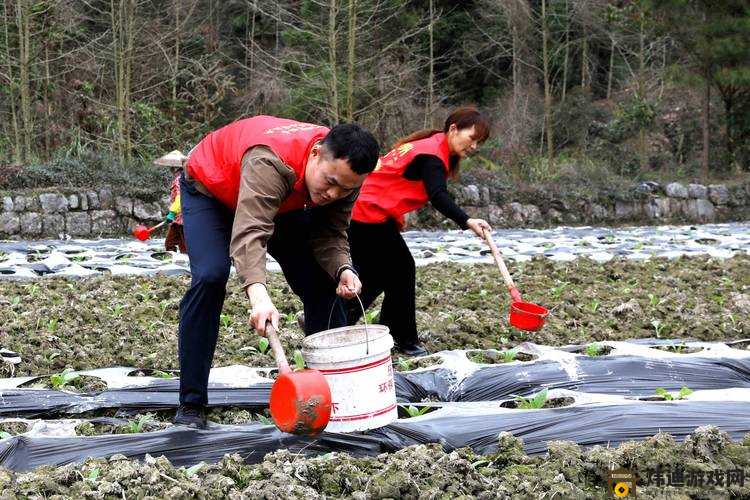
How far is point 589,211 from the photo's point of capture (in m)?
13.6

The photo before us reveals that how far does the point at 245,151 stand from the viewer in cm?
258

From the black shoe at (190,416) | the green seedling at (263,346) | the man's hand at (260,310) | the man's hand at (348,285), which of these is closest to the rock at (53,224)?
the green seedling at (263,346)

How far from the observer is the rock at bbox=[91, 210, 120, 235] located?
10789 mm

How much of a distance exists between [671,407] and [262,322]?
1.36m

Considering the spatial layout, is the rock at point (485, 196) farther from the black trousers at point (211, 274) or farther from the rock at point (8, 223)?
the black trousers at point (211, 274)

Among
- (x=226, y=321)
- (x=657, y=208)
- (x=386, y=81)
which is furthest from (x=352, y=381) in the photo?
(x=657, y=208)

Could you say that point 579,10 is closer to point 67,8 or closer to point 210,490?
point 67,8

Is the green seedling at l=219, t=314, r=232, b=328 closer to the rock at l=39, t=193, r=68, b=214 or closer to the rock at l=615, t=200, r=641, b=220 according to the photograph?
the rock at l=39, t=193, r=68, b=214

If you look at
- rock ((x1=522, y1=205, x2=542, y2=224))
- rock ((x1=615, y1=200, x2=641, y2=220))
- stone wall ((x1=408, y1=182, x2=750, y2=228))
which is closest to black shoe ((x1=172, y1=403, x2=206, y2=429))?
stone wall ((x1=408, y1=182, x2=750, y2=228))

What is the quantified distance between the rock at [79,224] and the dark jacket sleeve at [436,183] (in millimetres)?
7678

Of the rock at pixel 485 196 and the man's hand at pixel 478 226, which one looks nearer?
the man's hand at pixel 478 226

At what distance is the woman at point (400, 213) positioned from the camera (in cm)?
393

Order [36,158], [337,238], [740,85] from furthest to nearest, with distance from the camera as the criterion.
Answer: [740,85] < [36,158] < [337,238]

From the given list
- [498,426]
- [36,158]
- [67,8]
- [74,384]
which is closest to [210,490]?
[498,426]
